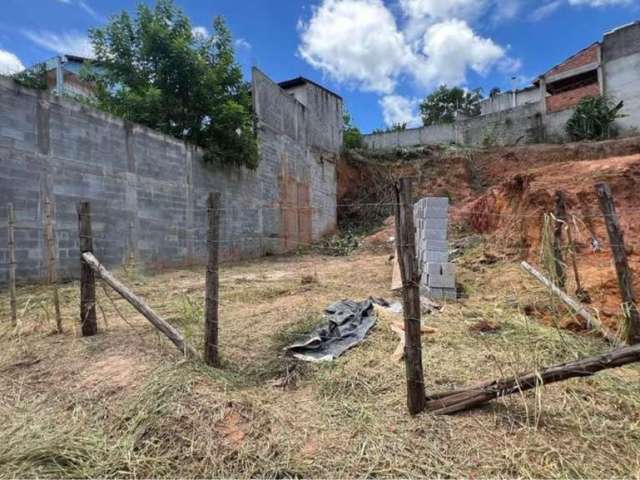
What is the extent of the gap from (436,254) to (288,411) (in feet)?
10.5

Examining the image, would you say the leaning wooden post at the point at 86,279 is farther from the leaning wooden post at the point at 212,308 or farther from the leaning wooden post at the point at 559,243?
the leaning wooden post at the point at 559,243

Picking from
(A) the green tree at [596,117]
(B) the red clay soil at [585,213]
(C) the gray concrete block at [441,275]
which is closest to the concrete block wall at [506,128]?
(A) the green tree at [596,117]

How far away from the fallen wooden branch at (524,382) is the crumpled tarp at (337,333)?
40.9 inches

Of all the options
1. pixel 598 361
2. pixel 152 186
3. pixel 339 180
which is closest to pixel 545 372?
pixel 598 361

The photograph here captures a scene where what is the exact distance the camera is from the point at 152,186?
26.7 ft

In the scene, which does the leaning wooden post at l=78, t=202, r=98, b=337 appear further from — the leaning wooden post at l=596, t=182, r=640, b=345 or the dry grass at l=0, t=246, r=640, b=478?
the leaning wooden post at l=596, t=182, r=640, b=345

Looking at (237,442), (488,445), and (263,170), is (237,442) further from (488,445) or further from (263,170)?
(263,170)

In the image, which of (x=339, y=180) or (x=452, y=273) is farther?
(x=339, y=180)

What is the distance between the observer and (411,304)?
223 cm

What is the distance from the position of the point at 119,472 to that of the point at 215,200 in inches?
70.4

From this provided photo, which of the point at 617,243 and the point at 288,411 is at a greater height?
the point at 617,243

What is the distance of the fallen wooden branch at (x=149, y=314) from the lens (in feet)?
9.66

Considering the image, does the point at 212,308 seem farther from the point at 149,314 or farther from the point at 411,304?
the point at 411,304

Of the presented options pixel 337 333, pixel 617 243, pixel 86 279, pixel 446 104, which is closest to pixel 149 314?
pixel 86 279
